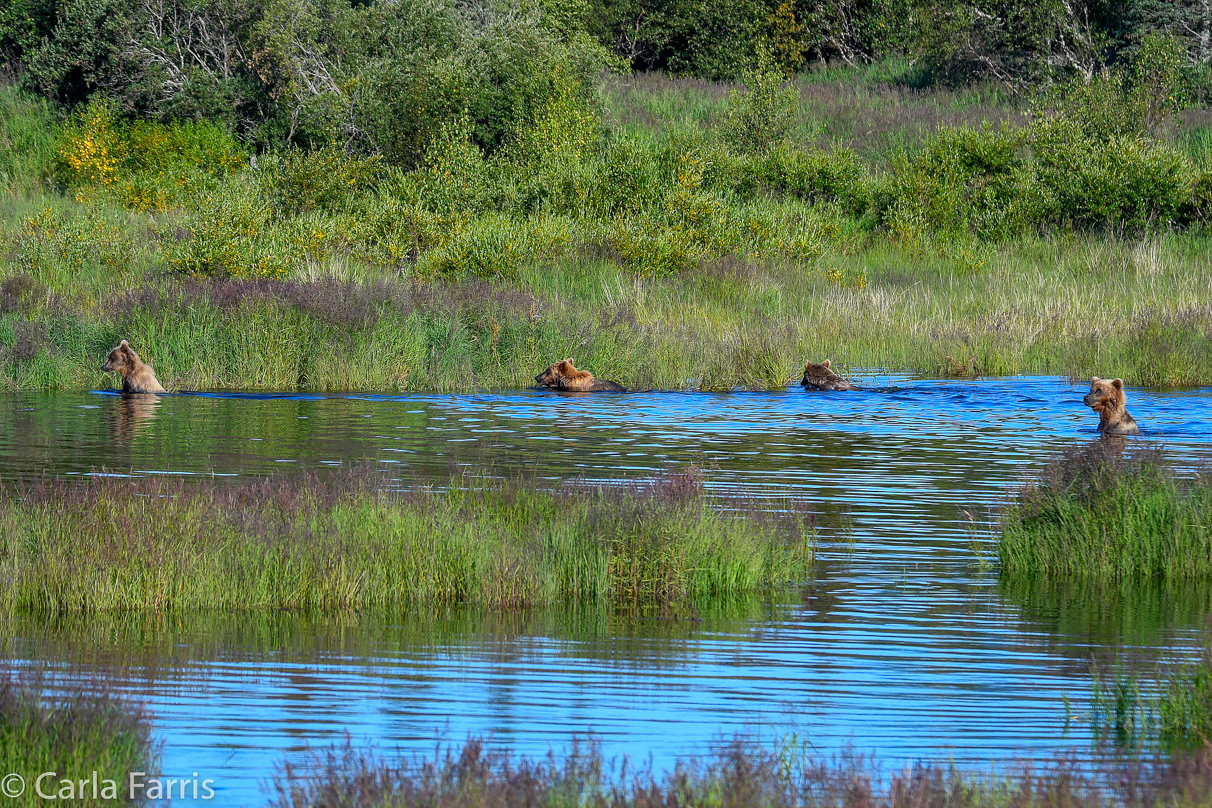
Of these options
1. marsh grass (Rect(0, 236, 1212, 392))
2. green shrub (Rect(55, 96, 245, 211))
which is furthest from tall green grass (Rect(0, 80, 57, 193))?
marsh grass (Rect(0, 236, 1212, 392))

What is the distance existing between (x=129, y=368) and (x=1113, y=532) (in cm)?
1419

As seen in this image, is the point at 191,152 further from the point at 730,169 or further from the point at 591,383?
the point at 591,383

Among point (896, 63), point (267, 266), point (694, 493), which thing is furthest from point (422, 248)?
point (896, 63)

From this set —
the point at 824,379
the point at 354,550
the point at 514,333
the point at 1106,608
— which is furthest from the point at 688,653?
the point at 514,333

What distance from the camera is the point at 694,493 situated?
9609mm

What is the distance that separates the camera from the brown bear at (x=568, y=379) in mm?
20422

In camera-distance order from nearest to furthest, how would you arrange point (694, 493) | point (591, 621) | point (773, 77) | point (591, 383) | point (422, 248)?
point (591, 621) → point (694, 493) → point (591, 383) → point (422, 248) → point (773, 77)

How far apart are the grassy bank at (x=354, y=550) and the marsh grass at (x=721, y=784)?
3118mm

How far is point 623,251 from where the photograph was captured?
93.4ft

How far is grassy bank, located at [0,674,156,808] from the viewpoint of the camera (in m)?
5.00

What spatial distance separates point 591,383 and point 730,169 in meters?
17.3

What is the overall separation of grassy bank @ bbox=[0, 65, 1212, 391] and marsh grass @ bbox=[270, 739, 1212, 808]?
16583mm

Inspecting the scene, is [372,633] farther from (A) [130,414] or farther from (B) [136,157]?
(B) [136,157]

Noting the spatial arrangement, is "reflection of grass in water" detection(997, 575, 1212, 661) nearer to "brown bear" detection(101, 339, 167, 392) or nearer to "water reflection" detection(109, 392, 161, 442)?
"water reflection" detection(109, 392, 161, 442)
